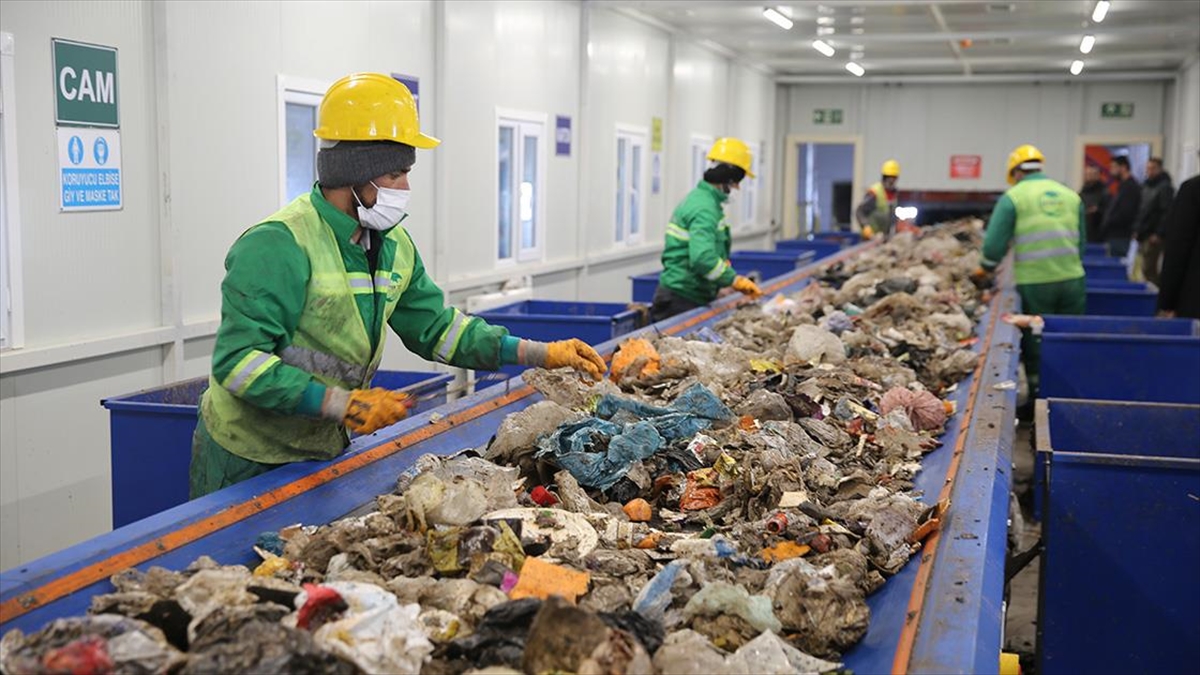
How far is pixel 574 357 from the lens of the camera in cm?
355

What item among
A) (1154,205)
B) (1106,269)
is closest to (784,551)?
(1106,269)

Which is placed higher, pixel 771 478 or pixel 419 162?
pixel 419 162

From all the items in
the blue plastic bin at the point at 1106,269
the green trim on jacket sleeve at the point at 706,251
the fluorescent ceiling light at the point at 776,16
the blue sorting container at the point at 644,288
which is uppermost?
the fluorescent ceiling light at the point at 776,16

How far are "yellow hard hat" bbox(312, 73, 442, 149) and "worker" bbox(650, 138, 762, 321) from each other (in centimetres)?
399

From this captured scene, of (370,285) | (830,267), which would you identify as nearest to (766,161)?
(830,267)

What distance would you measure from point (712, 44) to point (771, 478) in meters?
13.0

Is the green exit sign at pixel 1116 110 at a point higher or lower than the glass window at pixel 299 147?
higher

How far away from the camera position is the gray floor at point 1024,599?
4.76 metres

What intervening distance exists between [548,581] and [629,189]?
10.6m

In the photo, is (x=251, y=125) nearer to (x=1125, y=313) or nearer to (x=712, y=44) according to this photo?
(x=1125, y=313)

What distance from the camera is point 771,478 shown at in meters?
3.07

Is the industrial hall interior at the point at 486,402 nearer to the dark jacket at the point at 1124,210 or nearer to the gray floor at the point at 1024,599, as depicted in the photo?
the gray floor at the point at 1024,599

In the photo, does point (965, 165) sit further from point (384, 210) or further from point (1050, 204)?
point (384, 210)

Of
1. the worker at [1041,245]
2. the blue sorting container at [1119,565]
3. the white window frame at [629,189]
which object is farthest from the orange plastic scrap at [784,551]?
the white window frame at [629,189]
